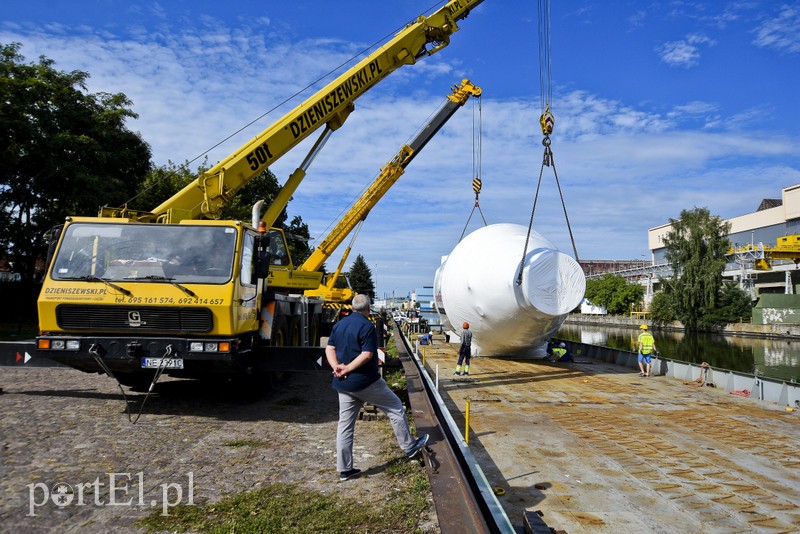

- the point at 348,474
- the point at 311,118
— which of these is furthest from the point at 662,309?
the point at 348,474

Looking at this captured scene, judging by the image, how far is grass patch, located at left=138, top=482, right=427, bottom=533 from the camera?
12.7 feet

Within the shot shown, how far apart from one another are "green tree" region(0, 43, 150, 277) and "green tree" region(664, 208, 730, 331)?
4515cm

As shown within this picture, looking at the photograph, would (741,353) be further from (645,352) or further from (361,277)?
(361,277)

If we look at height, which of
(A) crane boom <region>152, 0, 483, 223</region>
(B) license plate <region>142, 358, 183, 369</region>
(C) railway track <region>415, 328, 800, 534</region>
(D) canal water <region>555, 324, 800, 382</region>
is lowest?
(D) canal water <region>555, 324, 800, 382</region>

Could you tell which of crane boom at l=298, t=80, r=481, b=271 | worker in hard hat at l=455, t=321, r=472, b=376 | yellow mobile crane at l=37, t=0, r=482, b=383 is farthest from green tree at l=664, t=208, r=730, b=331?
yellow mobile crane at l=37, t=0, r=482, b=383

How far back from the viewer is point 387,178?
18844 millimetres

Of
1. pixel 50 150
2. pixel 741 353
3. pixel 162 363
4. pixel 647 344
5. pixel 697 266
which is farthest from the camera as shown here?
pixel 697 266

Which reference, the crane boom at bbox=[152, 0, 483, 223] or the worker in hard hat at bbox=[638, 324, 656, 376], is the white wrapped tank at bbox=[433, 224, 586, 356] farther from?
the crane boom at bbox=[152, 0, 483, 223]

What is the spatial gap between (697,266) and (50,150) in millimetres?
48725

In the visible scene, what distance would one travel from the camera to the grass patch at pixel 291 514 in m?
3.86

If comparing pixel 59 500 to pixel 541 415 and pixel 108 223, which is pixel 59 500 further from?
pixel 541 415

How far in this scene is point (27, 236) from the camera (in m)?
25.2

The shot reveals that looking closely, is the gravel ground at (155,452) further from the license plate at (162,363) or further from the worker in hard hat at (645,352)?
the worker in hard hat at (645,352)

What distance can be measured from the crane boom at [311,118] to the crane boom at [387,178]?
4.05 m
